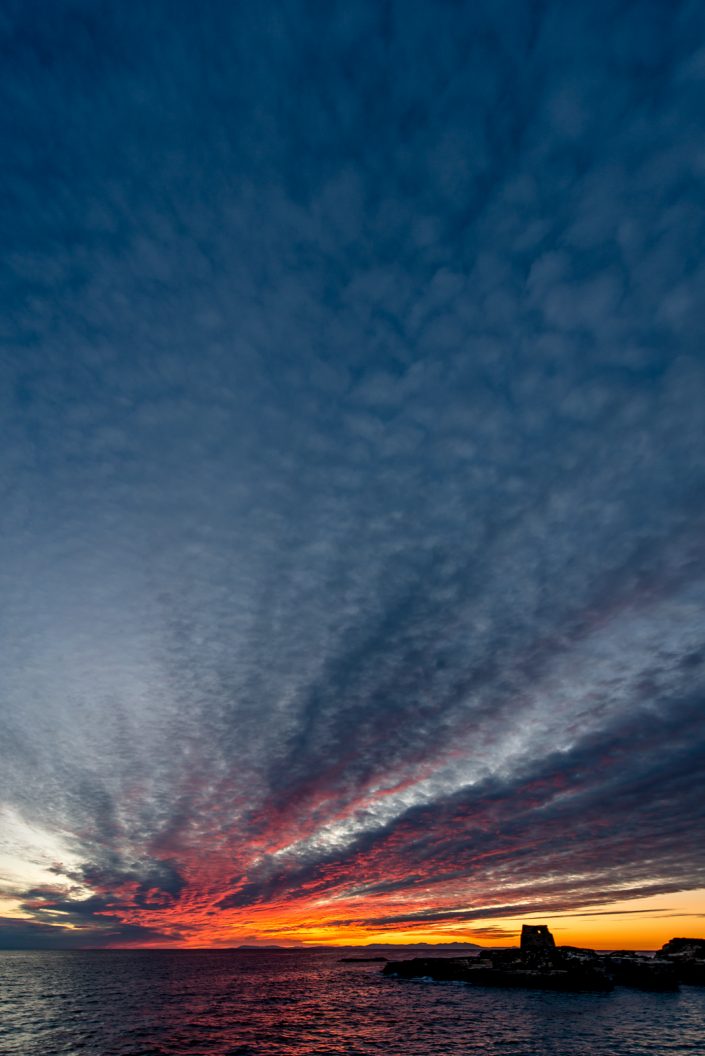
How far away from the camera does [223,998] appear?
8488 centimetres

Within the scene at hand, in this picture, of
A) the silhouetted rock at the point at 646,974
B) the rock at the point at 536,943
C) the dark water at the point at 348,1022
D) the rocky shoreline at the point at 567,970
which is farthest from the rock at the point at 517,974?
the silhouetted rock at the point at 646,974

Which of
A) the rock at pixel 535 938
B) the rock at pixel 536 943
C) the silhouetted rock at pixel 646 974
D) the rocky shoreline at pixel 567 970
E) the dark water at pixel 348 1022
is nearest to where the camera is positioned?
the dark water at pixel 348 1022

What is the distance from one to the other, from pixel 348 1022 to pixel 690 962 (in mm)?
79412

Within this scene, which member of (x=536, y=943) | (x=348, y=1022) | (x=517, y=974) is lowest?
(x=348, y=1022)

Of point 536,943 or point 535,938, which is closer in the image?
point 536,943

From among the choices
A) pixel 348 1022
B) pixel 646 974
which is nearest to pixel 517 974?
pixel 646 974

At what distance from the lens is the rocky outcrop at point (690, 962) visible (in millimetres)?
97812

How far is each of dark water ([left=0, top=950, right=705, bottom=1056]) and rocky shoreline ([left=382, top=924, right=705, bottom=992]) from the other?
4355mm

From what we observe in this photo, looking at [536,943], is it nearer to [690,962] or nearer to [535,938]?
[535,938]

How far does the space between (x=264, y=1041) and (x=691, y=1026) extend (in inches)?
1829

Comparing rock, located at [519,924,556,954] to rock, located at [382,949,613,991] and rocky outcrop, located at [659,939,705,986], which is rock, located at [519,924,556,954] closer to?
rock, located at [382,949,613,991]

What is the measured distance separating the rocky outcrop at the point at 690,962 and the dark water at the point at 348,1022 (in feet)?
40.1

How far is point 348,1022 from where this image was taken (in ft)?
199

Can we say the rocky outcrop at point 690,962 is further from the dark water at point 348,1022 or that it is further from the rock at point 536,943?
the rock at point 536,943
